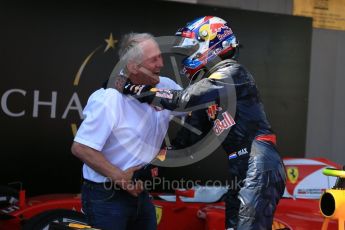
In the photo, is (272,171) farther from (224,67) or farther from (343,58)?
(343,58)

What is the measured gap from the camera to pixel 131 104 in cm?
267

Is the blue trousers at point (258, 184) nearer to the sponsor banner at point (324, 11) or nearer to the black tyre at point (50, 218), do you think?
the black tyre at point (50, 218)

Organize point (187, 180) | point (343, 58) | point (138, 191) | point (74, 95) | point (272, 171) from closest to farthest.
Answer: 1. point (272, 171)
2. point (138, 191)
3. point (74, 95)
4. point (187, 180)
5. point (343, 58)

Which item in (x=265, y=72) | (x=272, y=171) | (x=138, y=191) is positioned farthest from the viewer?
(x=265, y=72)

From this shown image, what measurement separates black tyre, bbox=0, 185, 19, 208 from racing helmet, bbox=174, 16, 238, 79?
86.4 inches

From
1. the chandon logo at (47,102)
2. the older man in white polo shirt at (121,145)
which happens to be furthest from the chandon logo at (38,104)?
the older man in white polo shirt at (121,145)

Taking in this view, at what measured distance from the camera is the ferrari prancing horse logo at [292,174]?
4.20m

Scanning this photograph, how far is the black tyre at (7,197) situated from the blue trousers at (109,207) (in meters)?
1.59

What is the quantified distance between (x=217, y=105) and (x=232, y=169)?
302 mm

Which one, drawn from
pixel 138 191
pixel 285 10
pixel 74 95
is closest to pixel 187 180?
pixel 74 95

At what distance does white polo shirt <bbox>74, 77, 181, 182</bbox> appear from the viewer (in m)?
2.56

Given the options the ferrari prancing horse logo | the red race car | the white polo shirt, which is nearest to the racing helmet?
the white polo shirt

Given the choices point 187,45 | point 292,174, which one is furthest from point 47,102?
point 187,45

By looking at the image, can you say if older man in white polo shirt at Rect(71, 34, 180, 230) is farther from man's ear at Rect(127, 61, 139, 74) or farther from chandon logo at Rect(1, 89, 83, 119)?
chandon logo at Rect(1, 89, 83, 119)
